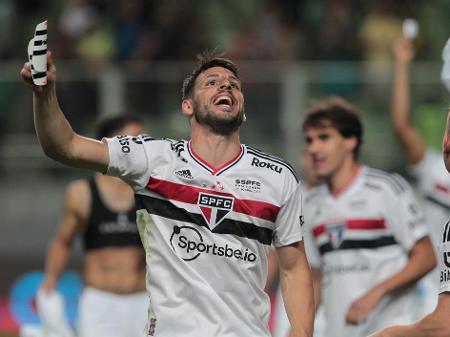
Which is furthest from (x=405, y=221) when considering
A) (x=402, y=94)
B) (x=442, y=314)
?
(x=442, y=314)

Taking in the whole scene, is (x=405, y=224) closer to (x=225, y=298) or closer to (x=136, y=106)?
(x=225, y=298)

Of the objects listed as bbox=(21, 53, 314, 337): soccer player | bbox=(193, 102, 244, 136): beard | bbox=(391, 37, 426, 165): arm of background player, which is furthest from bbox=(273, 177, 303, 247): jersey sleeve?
bbox=(391, 37, 426, 165): arm of background player

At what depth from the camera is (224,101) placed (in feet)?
19.6

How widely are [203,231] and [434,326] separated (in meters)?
1.21

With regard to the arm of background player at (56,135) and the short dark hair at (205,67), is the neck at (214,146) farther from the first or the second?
the arm of background player at (56,135)

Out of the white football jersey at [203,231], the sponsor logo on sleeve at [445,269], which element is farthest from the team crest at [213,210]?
the sponsor logo on sleeve at [445,269]

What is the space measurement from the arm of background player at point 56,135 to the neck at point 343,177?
2.95 m

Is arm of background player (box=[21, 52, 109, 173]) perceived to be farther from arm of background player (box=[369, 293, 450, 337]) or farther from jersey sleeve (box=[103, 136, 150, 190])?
arm of background player (box=[369, 293, 450, 337])

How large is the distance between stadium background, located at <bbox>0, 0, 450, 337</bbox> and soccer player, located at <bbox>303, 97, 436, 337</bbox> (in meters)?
Answer: 5.37

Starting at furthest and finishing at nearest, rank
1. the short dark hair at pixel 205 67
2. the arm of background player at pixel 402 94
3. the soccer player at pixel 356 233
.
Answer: the arm of background player at pixel 402 94
the soccer player at pixel 356 233
the short dark hair at pixel 205 67

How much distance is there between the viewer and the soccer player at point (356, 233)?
8.01m

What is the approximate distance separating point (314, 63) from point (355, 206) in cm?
707

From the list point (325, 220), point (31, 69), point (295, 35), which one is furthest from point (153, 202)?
point (295, 35)

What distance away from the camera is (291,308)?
5.96 m
